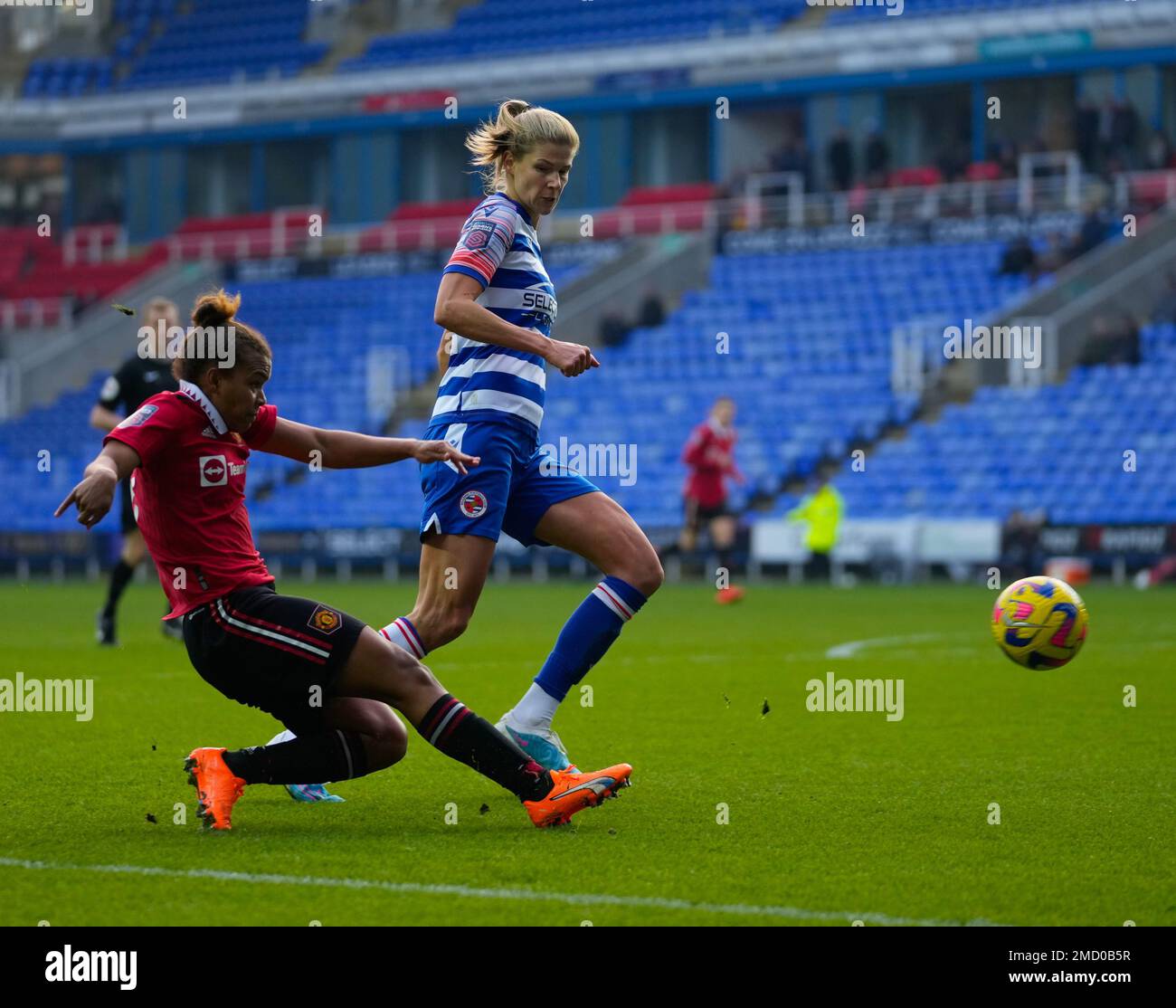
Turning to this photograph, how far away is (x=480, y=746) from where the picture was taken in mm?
5359

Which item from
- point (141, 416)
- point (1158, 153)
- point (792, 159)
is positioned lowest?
point (141, 416)

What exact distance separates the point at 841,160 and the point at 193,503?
27.7m

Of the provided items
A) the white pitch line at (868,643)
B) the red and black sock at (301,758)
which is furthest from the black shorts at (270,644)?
the white pitch line at (868,643)

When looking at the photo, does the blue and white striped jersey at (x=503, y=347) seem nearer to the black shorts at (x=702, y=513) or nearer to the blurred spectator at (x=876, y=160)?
the black shorts at (x=702, y=513)

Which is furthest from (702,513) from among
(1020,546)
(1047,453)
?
(1047,453)

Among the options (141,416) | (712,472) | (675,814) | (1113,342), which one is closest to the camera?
(141,416)

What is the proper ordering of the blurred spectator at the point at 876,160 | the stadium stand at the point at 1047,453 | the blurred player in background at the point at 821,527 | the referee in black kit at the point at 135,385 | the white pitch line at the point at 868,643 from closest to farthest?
the referee in black kit at the point at 135,385 < the white pitch line at the point at 868,643 < the blurred player in background at the point at 821,527 < the stadium stand at the point at 1047,453 < the blurred spectator at the point at 876,160

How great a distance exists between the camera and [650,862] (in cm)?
491

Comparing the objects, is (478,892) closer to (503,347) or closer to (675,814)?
(675,814)

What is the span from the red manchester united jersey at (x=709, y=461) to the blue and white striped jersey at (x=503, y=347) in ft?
42.0

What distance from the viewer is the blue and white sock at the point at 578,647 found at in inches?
242

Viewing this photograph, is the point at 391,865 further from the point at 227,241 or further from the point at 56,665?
the point at 227,241

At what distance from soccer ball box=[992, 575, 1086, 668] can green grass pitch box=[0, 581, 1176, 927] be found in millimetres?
313

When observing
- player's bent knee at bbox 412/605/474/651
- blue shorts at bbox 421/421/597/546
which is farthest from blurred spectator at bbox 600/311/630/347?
player's bent knee at bbox 412/605/474/651
